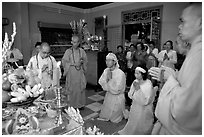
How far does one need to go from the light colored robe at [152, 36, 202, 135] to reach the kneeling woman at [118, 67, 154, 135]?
A: 1186 millimetres

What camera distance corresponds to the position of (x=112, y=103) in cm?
277

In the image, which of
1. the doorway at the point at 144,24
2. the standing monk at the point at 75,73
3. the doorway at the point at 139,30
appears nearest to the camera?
the standing monk at the point at 75,73

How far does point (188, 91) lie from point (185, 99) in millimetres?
41

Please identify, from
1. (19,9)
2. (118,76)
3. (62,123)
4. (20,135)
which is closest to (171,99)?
(62,123)

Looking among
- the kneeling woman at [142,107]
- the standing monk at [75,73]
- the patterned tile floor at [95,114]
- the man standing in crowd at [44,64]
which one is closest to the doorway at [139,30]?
the patterned tile floor at [95,114]

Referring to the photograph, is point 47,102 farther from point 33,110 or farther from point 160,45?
point 160,45

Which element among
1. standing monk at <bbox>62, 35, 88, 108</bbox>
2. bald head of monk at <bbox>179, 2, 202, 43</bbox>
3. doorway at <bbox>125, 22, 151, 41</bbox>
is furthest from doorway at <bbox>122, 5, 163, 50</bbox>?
bald head of monk at <bbox>179, 2, 202, 43</bbox>

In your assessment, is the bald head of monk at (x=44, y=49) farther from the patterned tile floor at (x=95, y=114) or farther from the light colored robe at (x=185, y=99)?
the light colored robe at (x=185, y=99)

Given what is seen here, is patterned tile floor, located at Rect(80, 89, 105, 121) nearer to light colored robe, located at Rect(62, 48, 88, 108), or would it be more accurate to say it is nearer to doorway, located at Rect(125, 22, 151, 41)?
light colored robe, located at Rect(62, 48, 88, 108)

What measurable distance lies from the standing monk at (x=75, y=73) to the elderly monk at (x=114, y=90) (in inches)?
26.1

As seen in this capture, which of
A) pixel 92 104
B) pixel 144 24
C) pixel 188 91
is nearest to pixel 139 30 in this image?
pixel 144 24

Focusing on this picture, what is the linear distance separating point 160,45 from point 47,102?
455cm

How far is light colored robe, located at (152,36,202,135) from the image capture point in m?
0.78

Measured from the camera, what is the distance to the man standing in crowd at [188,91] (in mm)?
784
